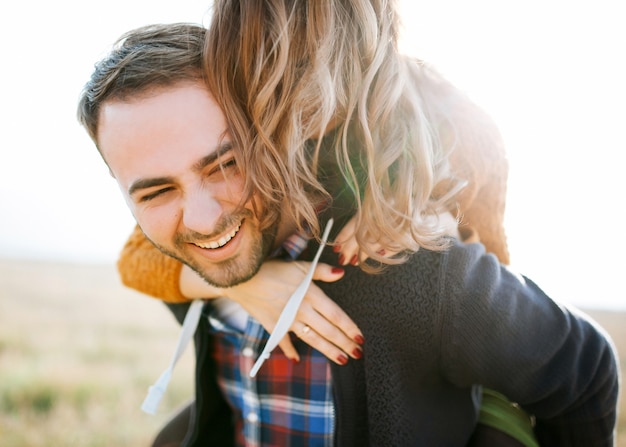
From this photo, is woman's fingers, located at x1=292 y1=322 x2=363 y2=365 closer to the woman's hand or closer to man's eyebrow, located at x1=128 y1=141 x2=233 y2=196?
the woman's hand

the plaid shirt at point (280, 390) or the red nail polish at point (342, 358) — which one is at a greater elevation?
the red nail polish at point (342, 358)

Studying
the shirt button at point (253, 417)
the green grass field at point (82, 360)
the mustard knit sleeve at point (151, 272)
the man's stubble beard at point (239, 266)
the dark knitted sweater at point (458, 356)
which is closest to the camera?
the dark knitted sweater at point (458, 356)

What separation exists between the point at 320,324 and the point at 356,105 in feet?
2.16

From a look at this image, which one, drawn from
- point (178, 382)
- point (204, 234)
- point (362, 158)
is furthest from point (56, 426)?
point (362, 158)

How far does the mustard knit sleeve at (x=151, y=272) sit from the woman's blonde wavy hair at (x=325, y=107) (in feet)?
2.17

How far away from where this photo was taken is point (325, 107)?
5.27 feet

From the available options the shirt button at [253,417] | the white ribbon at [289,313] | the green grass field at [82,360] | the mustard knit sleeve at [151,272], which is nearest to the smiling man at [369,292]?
the white ribbon at [289,313]

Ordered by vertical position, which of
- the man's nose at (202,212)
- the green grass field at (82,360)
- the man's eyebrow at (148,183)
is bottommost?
the green grass field at (82,360)

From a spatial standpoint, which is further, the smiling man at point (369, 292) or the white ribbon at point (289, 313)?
the white ribbon at point (289, 313)

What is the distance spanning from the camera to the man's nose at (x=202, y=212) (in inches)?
65.7

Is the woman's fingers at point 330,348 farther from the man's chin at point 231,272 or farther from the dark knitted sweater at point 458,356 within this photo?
the man's chin at point 231,272

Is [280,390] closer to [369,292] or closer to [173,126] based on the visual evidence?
[369,292]

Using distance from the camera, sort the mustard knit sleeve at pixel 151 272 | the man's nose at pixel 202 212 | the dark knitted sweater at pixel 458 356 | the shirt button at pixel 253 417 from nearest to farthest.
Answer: the dark knitted sweater at pixel 458 356 → the man's nose at pixel 202 212 → the shirt button at pixel 253 417 → the mustard knit sleeve at pixel 151 272

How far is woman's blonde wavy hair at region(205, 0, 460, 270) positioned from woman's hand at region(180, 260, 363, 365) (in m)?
0.19
